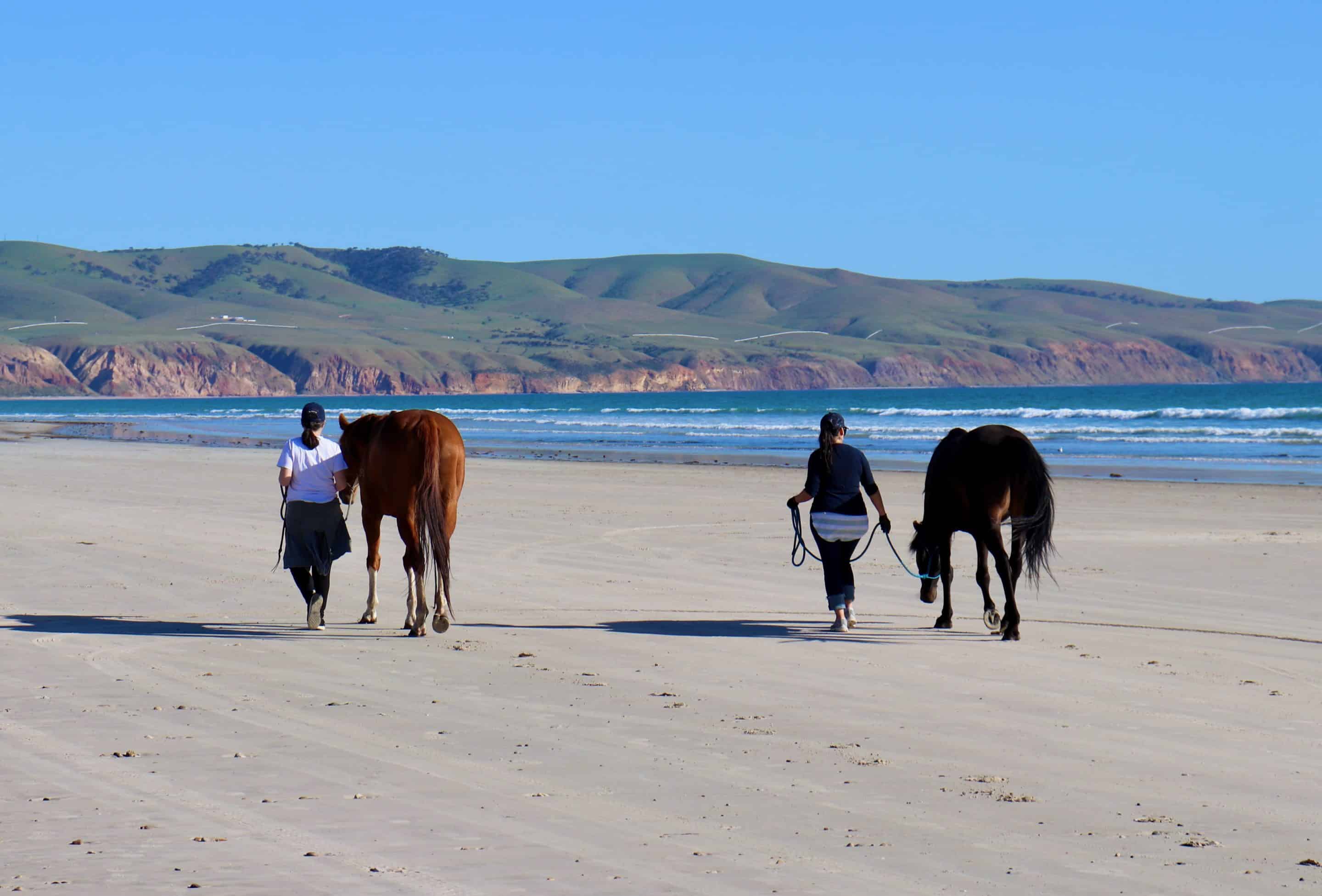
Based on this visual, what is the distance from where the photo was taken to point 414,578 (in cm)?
969

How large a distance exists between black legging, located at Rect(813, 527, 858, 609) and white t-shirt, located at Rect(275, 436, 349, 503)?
10.7ft

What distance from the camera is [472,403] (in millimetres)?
127125

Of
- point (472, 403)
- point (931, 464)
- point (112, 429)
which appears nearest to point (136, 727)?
point (931, 464)

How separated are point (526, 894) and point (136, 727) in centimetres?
303

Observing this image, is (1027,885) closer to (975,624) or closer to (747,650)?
(747,650)

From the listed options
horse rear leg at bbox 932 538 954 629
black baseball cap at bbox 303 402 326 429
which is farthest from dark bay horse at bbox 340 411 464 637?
horse rear leg at bbox 932 538 954 629

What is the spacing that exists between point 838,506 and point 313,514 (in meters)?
3.48

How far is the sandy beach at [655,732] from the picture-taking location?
15.6 feet

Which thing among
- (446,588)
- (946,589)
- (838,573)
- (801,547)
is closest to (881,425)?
(801,547)

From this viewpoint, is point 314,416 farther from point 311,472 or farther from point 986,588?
point 986,588

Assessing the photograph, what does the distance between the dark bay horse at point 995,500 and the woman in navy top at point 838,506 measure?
1.72 feet

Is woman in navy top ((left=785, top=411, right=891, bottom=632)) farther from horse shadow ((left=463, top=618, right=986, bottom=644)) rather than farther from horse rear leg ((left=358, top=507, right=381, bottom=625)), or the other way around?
horse rear leg ((left=358, top=507, right=381, bottom=625))

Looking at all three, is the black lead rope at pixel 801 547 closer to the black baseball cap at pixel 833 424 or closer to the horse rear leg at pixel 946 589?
the horse rear leg at pixel 946 589


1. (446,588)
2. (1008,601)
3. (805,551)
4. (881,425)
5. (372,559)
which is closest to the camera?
(1008,601)
